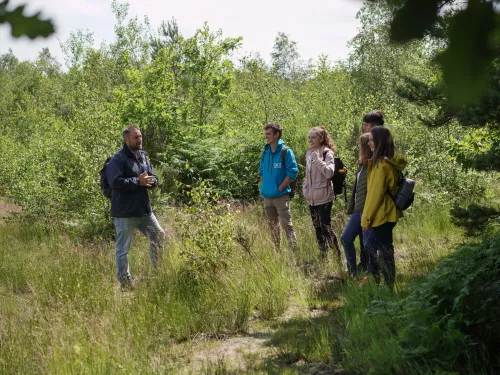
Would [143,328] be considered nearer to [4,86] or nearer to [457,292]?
[457,292]

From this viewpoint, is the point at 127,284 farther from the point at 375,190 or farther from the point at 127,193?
the point at 375,190

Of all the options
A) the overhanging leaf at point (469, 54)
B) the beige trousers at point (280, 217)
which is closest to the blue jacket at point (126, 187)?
the beige trousers at point (280, 217)

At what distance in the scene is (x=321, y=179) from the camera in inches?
264

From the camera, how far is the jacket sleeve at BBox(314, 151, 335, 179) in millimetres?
6570

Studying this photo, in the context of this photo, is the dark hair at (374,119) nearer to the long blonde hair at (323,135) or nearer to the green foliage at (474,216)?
the long blonde hair at (323,135)

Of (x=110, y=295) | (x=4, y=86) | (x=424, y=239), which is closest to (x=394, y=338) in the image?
(x=110, y=295)

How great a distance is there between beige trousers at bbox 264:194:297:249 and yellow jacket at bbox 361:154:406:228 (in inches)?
84.4

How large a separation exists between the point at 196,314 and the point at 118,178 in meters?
1.99

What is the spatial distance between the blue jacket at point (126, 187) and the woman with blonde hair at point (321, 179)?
1922 mm

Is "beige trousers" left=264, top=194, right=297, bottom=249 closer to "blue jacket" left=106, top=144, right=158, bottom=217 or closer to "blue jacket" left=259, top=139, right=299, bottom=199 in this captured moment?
"blue jacket" left=259, top=139, right=299, bottom=199

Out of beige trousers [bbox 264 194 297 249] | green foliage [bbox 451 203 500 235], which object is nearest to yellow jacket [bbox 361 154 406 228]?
green foliage [bbox 451 203 500 235]

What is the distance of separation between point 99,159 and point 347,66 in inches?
955

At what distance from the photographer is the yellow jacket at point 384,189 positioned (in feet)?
16.7

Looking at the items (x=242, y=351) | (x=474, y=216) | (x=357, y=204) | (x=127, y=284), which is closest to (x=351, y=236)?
(x=357, y=204)
